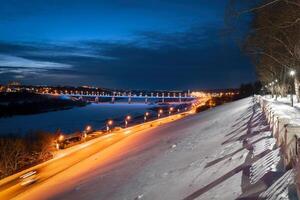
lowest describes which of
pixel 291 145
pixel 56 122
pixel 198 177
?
pixel 56 122

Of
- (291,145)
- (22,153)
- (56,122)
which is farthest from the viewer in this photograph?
(56,122)

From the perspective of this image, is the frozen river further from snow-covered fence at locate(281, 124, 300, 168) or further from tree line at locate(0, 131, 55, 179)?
snow-covered fence at locate(281, 124, 300, 168)

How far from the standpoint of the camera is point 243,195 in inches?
379

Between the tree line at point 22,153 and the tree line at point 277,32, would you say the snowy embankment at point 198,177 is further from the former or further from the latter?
the tree line at point 22,153

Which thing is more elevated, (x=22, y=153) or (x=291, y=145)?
(x=291, y=145)

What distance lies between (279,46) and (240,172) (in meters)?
30.9

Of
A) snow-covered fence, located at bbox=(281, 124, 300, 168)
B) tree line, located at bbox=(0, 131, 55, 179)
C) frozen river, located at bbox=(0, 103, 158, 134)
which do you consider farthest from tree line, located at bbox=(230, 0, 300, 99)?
frozen river, located at bbox=(0, 103, 158, 134)

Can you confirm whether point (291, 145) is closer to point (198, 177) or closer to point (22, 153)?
point (198, 177)

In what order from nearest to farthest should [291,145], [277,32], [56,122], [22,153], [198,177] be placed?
1. [291,145]
2. [198,177]
3. [277,32]
4. [22,153]
5. [56,122]

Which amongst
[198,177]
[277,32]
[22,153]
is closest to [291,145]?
[198,177]

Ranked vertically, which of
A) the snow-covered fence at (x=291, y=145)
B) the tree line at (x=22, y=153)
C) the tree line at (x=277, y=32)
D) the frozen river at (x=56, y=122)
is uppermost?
the tree line at (x=277, y=32)

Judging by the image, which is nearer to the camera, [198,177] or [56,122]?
[198,177]

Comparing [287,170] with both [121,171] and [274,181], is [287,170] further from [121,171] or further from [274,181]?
[121,171]

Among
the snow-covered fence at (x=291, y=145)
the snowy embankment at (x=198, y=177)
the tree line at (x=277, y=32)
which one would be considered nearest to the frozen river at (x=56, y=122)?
the tree line at (x=277, y=32)
